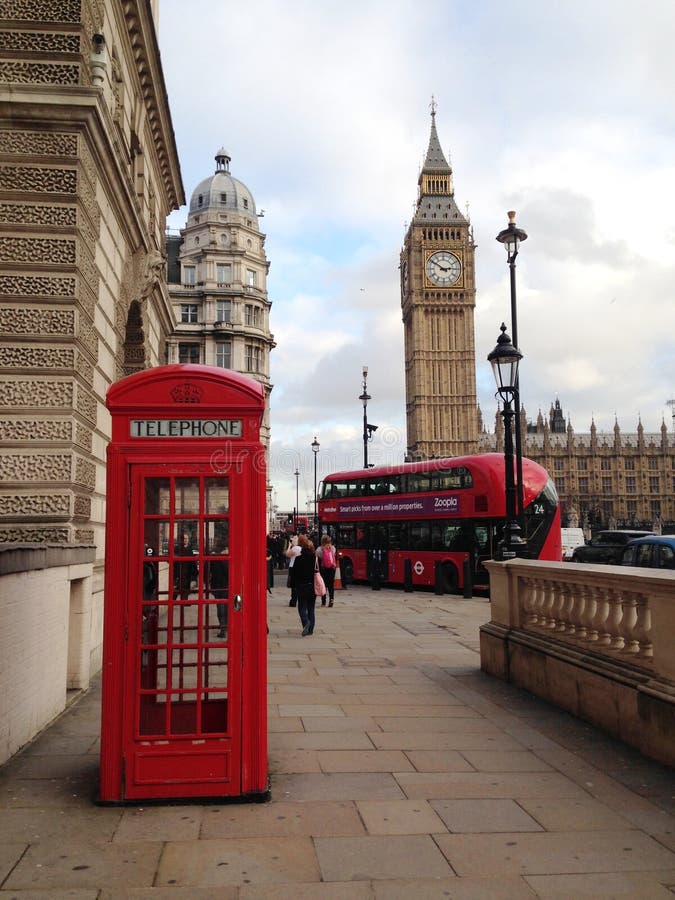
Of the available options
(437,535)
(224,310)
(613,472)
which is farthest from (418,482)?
(613,472)

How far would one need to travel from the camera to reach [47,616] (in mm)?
6668

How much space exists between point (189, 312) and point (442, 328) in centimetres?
6513

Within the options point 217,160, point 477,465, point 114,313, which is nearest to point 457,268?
point 217,160

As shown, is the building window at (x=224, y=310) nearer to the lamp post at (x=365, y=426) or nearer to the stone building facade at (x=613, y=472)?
the lamp post at (x=365, y=426)

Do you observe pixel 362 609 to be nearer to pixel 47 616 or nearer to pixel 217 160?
pixel 47 616

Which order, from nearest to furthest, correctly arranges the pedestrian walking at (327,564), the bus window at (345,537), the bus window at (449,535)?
1. the pedestrian walking at (327,564)
2. the bus window at (449,535)
3. the bus window at (345,537)

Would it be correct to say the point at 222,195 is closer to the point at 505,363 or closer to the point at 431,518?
the point at 431,518

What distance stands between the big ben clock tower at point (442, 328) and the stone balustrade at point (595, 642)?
103 m

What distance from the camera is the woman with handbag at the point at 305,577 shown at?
41.1 ft

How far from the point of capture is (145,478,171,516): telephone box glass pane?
480cm

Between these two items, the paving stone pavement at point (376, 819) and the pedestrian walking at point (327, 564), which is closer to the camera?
the paving stone pavement at point (376, 819)

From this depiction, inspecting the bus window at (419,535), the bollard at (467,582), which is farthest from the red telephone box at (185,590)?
the bus window at (419,535)

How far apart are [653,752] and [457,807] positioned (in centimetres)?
173

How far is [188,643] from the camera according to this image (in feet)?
16.0
